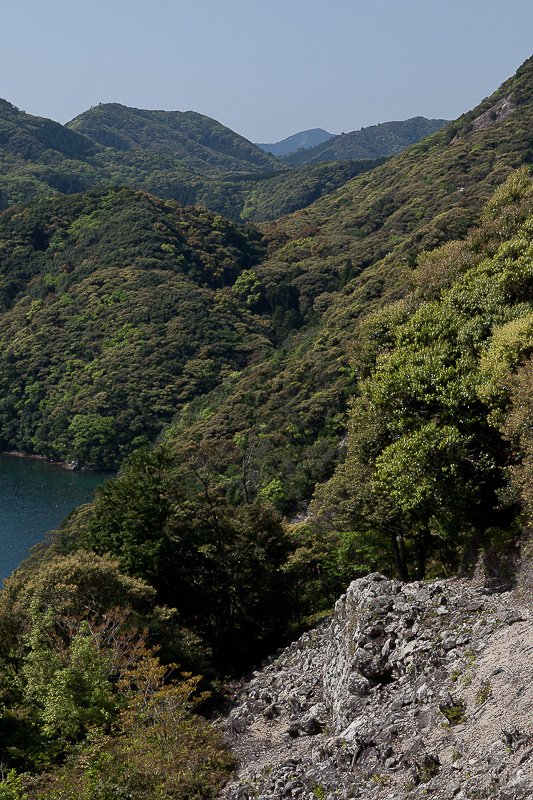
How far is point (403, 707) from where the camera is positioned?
12.1 metres

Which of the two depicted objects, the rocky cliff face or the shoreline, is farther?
the shoreline

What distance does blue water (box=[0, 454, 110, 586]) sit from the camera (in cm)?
5706

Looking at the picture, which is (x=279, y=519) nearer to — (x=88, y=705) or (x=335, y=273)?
(x=88, y=705)

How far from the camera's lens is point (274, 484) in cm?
4650

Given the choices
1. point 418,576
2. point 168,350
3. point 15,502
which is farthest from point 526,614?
point 168,350

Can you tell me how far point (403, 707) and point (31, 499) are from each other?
66.5 m

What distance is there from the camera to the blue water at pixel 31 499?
187ft

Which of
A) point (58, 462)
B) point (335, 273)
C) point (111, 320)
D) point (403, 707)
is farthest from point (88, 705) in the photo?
point (335, 273)

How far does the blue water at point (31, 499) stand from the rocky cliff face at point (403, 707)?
40.6 m

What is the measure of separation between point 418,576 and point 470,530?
162 inches

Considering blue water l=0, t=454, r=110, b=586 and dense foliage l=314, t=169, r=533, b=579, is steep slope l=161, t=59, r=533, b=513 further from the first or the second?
blue water l=0, t=454, r=110, b=586

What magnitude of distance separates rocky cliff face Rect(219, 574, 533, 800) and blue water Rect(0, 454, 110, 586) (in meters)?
40.6

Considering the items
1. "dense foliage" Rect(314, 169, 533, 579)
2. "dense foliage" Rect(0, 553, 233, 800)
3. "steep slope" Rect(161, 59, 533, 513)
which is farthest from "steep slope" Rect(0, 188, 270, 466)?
"dense foliage" Rect(314, 169, 533, 579)

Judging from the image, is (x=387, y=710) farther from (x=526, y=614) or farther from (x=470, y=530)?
(x=470, y=530)
